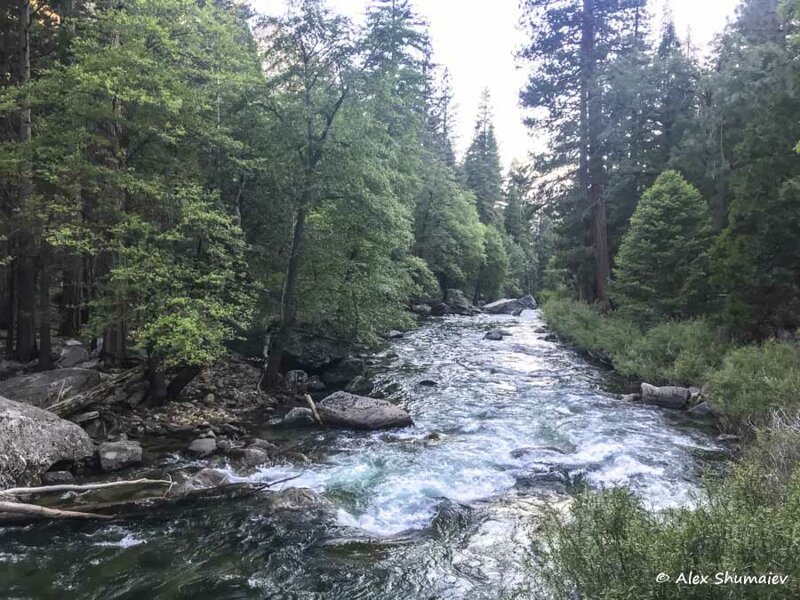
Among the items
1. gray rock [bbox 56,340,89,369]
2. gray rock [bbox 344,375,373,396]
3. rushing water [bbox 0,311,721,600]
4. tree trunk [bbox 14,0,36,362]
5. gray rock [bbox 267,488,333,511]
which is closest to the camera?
rushing water [bbox 0,311,721,600]

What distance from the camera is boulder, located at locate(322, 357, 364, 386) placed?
655 inches

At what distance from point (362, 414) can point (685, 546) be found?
9134 millimetres

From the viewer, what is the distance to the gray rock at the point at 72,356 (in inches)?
545

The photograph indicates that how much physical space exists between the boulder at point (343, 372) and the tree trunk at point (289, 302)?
2.08m

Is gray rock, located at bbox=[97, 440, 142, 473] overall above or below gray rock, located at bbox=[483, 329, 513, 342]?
below

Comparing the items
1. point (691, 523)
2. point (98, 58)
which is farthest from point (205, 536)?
point (98, 58)

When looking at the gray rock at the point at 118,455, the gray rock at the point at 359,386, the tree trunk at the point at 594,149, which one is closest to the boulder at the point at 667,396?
the gray rock at the point at 359,386

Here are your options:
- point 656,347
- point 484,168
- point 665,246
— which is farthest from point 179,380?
point 484,168

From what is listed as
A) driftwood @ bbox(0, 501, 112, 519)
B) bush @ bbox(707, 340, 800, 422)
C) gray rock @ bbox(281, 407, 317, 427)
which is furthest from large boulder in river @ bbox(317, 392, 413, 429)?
bush @ bbox(707, 340, 800, 422)

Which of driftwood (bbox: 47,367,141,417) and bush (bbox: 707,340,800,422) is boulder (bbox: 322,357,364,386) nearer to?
driftwood (bbox: 47,367,141,417)

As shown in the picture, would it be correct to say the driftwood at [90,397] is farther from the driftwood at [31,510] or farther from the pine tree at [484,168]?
the pine tree at [484,168]

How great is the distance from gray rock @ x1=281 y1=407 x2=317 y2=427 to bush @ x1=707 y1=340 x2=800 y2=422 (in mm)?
8867

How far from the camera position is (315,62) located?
1369cm

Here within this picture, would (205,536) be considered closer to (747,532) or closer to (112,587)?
(112,587)
